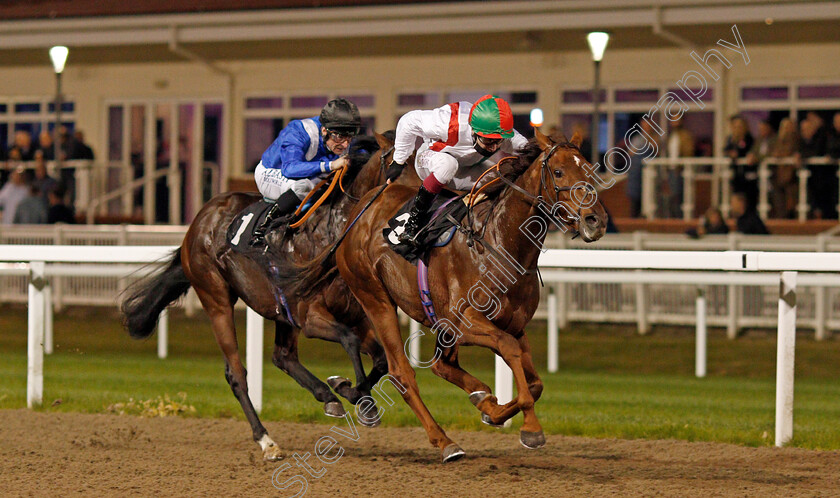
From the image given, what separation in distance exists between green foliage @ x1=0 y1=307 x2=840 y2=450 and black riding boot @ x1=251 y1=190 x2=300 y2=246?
132 cm

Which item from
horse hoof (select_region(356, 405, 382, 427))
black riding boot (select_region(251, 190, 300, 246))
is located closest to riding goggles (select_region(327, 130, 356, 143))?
black riding boot (select_region(251, 190, 300, 246))

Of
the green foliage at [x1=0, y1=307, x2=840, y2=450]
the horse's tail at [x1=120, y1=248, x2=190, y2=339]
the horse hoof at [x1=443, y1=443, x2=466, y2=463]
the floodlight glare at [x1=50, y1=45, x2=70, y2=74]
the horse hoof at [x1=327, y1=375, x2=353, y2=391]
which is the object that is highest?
the floodlight glare at [x1=50, y1=45, x2=70, y2=74]

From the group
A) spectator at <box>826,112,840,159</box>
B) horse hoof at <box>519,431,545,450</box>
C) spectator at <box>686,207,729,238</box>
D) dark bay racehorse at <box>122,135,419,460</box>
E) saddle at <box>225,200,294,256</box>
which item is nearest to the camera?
horse hoof at <box>519,431,545,450</box>

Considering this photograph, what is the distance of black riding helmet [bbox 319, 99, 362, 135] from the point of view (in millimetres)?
5609

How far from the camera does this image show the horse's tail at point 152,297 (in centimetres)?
657

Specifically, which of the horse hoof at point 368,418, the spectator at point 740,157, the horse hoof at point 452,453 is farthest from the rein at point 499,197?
the spectator at point 740,157

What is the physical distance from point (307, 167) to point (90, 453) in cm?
175

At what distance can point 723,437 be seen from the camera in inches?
242

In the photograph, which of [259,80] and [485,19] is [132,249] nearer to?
[485,19]

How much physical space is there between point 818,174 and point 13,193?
32.6 ft

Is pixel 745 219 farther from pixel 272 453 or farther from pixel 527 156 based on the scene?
pixel 272 453

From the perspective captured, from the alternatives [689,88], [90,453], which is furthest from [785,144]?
[90,453]

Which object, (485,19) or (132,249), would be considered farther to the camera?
(485,19)

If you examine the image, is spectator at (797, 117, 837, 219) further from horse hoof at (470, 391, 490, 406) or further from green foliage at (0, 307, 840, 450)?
horse hoof at (470, 391, 490, 406)
